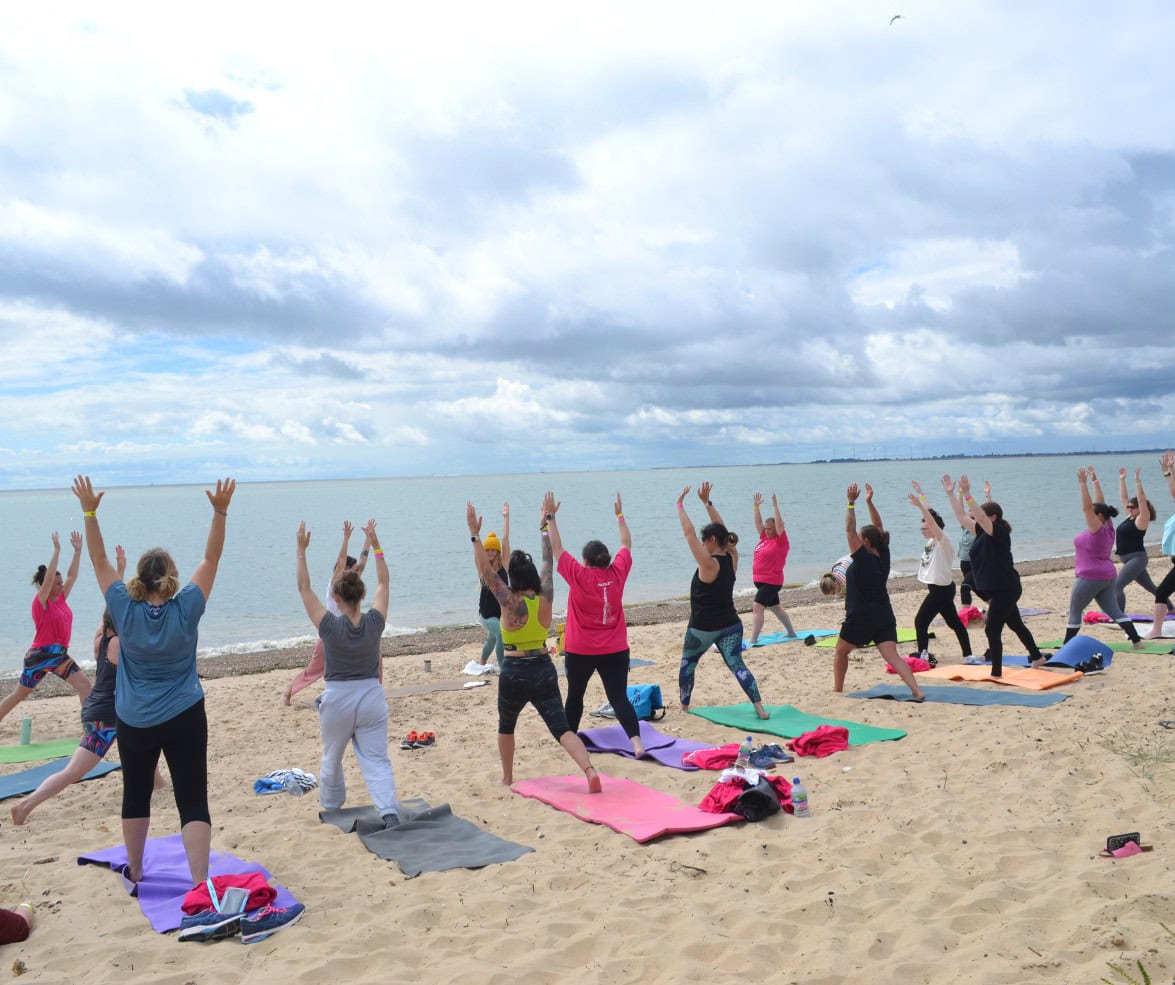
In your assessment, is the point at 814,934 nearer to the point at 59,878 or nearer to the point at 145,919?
the point at 145,919

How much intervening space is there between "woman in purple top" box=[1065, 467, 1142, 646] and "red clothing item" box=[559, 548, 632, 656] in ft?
20.9

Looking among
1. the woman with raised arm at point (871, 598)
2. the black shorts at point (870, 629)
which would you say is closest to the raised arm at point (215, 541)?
the woman with raised arm at point (871, 598)

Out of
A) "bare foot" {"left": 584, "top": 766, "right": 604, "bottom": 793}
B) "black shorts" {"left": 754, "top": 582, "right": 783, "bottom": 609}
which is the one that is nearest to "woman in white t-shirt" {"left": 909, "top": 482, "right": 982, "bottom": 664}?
"black shorts" {"left": 754, "top": 582, "right": 783, "bottom": 609}

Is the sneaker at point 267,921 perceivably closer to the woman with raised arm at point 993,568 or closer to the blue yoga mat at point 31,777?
the blue yoga mat at point 31,777

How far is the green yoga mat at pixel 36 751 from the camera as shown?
30.8 feet

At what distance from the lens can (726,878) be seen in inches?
202

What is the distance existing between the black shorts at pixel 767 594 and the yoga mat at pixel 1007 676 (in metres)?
3.01

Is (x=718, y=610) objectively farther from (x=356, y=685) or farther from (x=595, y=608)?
(x=356, y=685)

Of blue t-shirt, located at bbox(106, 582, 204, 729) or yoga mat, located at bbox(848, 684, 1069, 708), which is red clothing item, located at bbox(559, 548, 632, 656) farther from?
yoga mat, located at bbox(848, 684, 1069, 708)

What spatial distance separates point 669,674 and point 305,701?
4.86m

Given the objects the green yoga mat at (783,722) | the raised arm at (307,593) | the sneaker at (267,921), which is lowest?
the green yoga mat at (783,722)

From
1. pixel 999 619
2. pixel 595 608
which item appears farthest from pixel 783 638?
pixel 595 608

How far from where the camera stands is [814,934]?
173 inches

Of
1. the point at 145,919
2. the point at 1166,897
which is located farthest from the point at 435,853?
the point at 1166,897
